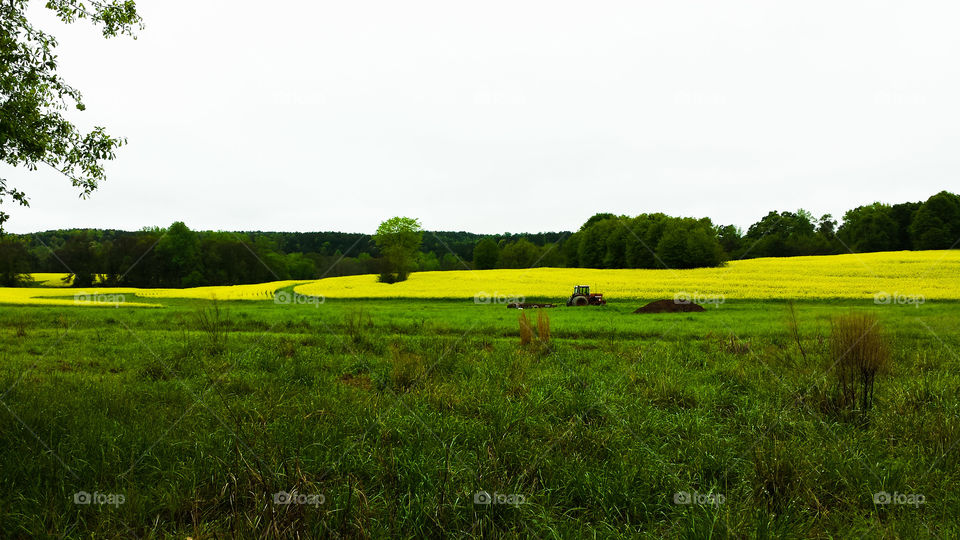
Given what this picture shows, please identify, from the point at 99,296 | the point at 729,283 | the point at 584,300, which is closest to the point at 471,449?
the point at 584,300

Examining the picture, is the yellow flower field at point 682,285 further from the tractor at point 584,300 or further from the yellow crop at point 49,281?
the yellow crop at point 49,281

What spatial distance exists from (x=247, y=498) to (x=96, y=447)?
6.78 ft

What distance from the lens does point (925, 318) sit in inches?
664

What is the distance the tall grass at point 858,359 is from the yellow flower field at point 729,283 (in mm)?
23447

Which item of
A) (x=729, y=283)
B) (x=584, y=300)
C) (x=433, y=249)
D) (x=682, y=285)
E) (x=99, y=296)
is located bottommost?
(x=99, y=296)

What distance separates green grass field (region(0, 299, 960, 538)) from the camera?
10.5 ft

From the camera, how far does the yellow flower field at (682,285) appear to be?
2967cm

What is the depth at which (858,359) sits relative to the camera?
5.86 meters

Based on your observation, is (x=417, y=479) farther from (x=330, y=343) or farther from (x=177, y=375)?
(x=330, y=343)

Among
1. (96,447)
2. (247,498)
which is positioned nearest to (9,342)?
(96,447)

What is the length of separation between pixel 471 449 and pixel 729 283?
36.1 metres

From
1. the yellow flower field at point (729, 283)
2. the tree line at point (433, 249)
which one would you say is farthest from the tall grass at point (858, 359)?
the tree line at point (433, 249)

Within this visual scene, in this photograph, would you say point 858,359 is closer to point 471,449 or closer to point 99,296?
point 471,449

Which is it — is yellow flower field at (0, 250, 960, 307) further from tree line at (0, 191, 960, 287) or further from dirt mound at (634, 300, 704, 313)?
dirt mound at (634, 300, 704, 313)
